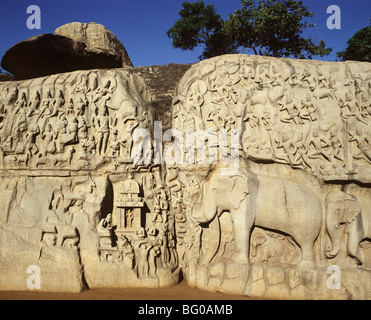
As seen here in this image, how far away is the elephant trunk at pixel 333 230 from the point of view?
539 centimetres

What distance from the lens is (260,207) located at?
18.6 feet

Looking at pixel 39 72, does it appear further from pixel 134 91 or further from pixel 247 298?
pixel 247 298

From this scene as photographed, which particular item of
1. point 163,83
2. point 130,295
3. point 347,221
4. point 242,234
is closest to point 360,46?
point 163,83

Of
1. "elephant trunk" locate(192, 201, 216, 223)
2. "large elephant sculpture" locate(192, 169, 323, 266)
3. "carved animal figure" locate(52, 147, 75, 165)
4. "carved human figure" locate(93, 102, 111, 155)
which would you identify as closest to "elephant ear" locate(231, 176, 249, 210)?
"large elephant sculpture" locate(192, 169, 323, 266)

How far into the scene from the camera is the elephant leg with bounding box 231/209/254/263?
568cm

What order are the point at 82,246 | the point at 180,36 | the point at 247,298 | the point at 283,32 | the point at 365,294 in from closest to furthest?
the point at 365,294
the point at 247,298
the point at 82,246
the point at 283,32
the point at 180,36

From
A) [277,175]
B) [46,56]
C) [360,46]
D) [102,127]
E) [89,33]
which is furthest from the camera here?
[360,46]

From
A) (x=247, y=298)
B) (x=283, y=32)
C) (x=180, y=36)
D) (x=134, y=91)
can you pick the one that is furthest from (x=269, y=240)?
(x=180, y=36)

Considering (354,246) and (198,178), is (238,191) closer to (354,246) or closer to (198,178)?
(198,178)

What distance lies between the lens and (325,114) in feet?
18.4

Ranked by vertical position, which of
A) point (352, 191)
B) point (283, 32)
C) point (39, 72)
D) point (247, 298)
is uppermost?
point (283, 32)

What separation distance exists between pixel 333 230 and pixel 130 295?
3.34 metres

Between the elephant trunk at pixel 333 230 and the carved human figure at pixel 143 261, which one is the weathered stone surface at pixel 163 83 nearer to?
the carved human figure at pixel 143 261

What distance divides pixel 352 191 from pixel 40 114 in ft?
18.7
